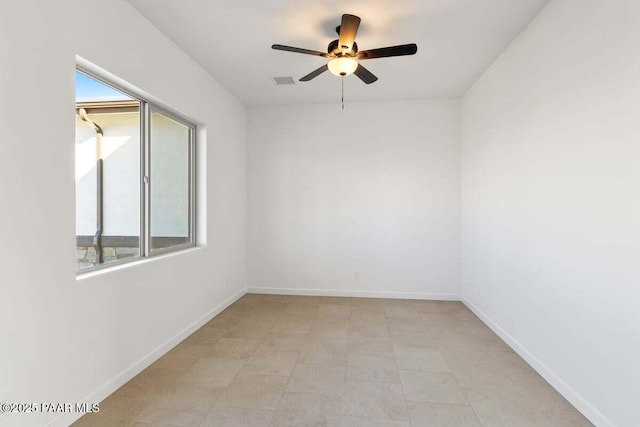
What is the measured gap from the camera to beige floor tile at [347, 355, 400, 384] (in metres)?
2.40

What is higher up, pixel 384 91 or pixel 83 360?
pixel 384 91

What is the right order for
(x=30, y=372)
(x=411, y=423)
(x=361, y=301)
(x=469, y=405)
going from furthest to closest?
(x=361, y=301) < (x=469, y=405) < (x=411, y=423) < (x=30, y=372)

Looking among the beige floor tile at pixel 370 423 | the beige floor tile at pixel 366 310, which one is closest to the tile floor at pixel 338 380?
the beige floor tile at pixel 370 423

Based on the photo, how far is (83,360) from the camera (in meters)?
1.95

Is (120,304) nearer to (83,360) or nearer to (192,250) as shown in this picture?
(83,360)

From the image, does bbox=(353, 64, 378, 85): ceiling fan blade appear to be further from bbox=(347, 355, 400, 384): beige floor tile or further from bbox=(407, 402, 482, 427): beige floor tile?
bbox=(407, 402, 482, 427): beige floor tile

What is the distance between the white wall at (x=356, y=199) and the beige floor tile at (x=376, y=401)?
237 cm

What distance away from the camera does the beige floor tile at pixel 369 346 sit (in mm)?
2842

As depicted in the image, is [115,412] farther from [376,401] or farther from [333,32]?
[333,32]

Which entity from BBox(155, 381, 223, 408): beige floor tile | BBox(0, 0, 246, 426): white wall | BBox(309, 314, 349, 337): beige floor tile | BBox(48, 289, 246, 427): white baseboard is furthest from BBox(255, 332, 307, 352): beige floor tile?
BBox(0, 0, 246, 426): white wall

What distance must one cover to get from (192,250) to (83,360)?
1.47 metres

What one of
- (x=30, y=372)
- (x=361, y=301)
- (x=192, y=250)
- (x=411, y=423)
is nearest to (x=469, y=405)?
(x=411, y=423)

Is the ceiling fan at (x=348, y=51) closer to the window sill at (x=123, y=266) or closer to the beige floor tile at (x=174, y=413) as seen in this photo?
the window sill at (x=123, y=266)

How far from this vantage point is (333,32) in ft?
8.94
